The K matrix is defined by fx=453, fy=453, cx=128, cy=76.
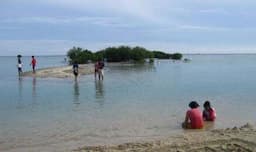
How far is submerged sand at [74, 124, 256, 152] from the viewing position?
1058 centimetres

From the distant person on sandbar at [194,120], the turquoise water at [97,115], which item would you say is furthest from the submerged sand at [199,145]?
the distant person on sandbar at [194,120]

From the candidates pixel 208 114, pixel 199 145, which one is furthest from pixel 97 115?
pixel 199 145

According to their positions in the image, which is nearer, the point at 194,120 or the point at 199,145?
the point at 199,145

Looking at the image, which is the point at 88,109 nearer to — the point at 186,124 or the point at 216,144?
the point at 186,124

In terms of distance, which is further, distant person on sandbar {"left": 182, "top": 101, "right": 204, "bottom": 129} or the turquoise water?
distant person on sandbar {"left": 182, "top": 101, "right": 204, "bottom": 129}

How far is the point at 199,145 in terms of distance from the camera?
36.0 feet

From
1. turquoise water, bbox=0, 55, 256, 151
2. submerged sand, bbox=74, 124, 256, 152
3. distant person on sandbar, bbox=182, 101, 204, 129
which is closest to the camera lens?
submerged sand, bbox=74, 124, 256, 152

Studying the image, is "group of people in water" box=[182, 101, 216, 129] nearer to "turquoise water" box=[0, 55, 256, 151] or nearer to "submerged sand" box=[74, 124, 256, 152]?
"turquoise water" box=[0, 55, 256, 151]

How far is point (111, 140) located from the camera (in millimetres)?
13125

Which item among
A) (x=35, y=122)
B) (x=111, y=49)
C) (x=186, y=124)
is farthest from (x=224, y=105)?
(x=111, y=49)

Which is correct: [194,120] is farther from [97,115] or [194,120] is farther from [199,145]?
A: [97,115]

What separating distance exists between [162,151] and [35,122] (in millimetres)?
6982

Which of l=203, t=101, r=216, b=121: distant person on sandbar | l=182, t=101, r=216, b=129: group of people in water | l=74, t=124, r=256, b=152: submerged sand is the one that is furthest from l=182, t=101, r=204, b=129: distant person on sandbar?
l=74, t=124, r=256, b=152: submerged sand

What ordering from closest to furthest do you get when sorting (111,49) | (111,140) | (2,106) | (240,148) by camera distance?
(240,148) < (111,140) < (2,106) < (111,49)
